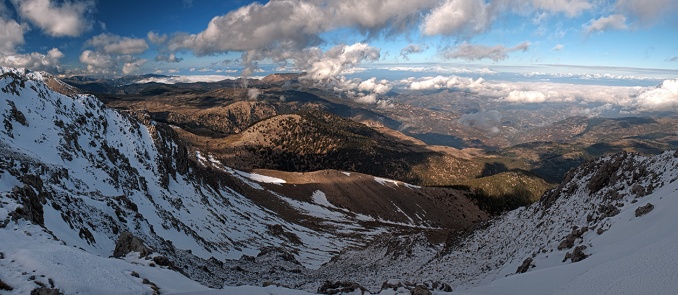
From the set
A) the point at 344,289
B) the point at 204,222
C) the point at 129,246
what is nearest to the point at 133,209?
the point at 129,246

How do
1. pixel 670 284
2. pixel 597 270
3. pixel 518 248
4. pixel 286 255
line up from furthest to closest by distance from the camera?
pixel 286 255
pixel 518 248
pixel 597 270
pixel 670 284

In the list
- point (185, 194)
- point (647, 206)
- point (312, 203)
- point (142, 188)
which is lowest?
point (312, 203)

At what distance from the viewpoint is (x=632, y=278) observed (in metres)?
12.6

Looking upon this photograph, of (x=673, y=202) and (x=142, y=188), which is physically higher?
(x=673, y=202)

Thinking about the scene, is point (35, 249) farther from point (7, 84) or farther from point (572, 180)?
point (7, 84)

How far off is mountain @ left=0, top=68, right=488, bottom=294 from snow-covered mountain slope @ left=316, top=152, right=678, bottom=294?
1638 centimetres

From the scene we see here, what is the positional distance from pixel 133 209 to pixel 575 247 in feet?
152

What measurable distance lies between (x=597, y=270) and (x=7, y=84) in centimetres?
8367

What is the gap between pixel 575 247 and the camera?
23484 millimetres

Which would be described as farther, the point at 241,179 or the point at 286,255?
the point at 241,179

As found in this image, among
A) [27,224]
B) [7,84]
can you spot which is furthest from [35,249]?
[7,84]

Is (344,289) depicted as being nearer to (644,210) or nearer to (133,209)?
(644,210)

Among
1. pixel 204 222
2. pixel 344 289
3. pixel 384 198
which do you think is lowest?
pixel 384 198

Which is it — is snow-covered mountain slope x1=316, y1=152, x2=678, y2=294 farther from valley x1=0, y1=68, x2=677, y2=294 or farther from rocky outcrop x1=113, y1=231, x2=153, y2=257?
rocky outcrop x1=113, y1=231, x2=153, y2=257
